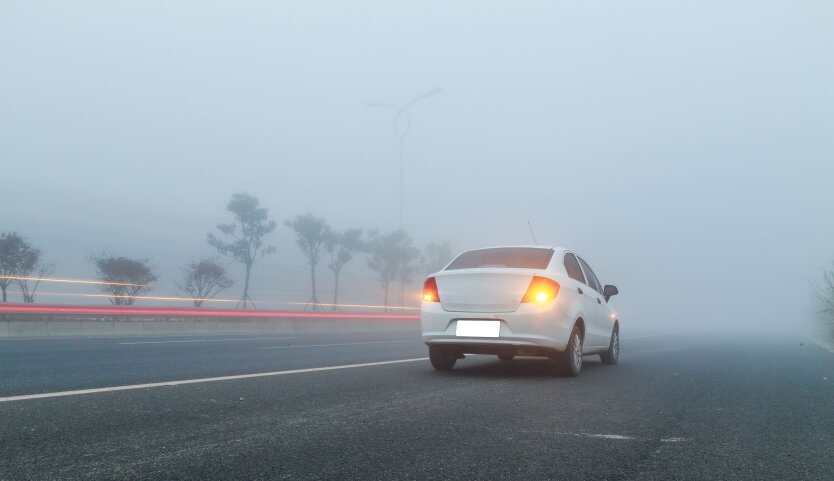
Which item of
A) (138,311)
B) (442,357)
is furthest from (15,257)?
(442,357)

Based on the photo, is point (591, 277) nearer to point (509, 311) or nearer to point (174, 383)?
point (509, 311)

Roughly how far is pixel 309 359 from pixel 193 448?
6.48 metres

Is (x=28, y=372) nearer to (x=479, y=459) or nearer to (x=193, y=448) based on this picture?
(x=193, y=448)

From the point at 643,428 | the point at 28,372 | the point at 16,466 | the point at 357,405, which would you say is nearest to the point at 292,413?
the point at 357,405

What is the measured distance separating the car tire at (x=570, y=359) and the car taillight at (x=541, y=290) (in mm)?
690

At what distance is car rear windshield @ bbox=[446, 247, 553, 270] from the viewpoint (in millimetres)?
9002

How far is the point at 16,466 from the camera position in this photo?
3537 mm

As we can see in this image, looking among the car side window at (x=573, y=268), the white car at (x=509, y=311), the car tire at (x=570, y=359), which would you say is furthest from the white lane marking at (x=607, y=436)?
the car side window at (x=573, y=268)

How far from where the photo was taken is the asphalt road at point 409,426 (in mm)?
3688

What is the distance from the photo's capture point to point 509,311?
813 centimetres

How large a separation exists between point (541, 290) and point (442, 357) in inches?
62.6

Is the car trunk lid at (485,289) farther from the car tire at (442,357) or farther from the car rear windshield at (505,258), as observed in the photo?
the car tire at (442,357)

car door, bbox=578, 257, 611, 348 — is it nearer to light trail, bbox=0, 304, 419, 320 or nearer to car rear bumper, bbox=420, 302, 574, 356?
car rear bumper, bbox=420, 302, 574, 356

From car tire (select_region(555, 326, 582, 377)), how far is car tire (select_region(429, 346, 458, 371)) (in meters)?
1.32
